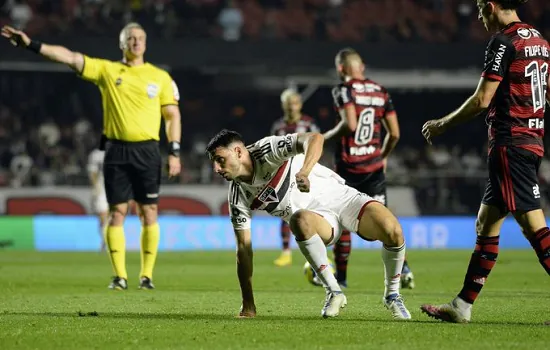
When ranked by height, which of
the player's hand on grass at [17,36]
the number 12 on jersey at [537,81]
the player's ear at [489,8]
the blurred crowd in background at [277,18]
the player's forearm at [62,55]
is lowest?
the number 12 on jersey at [537,81]

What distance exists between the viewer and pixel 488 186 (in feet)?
22.3

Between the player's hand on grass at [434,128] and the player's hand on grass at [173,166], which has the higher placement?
the player's hand on grass at [434,128]

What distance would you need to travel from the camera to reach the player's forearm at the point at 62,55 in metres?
9.28

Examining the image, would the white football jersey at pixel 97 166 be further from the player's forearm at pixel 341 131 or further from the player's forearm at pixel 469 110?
the player's forearm at pixel 469 110

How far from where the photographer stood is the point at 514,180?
6625 millimetres

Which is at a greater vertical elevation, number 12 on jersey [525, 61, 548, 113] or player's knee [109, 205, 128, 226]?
number 12 on jersey [525, 61, 548, 113]

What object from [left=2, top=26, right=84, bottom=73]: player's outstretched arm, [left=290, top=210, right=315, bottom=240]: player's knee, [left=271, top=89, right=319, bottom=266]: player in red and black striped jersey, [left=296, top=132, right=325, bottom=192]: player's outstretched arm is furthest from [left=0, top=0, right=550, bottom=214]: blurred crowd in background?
[left=296, top=132, right=325, bottom=192]: player's outstretched arm

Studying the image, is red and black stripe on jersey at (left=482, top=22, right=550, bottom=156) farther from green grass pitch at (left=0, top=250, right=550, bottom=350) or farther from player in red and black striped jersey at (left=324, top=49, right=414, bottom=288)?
player in red and black striped jersey at (left=324, top=49, right=414, bottom=288)

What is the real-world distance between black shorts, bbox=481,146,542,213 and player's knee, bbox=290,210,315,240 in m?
1.28

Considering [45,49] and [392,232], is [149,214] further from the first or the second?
[392,232]

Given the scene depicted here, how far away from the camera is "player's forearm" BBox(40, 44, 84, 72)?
9.28 m

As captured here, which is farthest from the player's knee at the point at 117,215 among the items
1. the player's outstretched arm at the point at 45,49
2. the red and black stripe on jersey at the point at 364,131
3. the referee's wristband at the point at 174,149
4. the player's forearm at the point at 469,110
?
the player's forearm at the point at 469,110

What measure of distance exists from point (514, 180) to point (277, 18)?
825 inches

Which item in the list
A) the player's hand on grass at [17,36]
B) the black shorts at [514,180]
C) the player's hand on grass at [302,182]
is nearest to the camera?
the player's hand on grass at [302,182]
